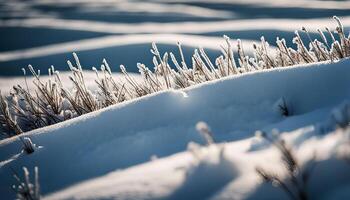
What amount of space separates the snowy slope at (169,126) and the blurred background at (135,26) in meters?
3.74

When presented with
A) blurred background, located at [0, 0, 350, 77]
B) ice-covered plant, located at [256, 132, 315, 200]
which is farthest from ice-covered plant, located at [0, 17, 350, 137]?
blurred background, located at [0, 0, 350, 77]

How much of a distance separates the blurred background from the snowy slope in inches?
147

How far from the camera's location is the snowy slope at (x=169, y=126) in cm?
172

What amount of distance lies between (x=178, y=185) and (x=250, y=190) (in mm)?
238

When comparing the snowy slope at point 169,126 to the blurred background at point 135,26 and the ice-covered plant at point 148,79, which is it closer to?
A: the ice-covered plant at point 148,79

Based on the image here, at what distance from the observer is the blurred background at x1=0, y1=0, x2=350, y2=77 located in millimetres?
6348

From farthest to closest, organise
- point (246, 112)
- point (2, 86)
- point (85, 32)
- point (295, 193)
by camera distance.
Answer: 1. point (85, 32)
2. point (2, 86)
3. point (246, 112)
4. point (295, 193)

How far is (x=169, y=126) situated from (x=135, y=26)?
259 inches

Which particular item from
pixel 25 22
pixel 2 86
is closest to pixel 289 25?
pixel 2 86

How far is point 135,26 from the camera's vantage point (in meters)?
8.36

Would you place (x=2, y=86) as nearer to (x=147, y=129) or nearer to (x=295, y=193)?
(x=147, y=129)

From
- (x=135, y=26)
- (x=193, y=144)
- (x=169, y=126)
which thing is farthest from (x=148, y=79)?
(x=135, y=26)

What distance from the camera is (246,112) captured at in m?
1.96

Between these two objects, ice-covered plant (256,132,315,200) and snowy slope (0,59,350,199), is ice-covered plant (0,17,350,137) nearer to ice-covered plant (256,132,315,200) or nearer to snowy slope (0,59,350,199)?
snowy slope (0,59,350,199)
